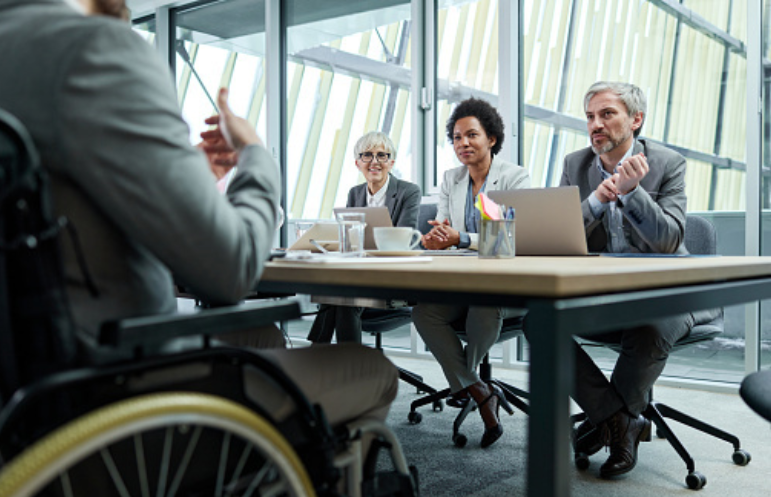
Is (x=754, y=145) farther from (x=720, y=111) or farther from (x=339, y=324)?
(x=339, y=324)

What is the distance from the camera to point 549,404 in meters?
0.83

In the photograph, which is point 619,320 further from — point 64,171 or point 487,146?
point 487,146

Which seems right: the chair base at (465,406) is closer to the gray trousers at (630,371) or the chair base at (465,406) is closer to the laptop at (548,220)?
the gray trousers at (630,371)

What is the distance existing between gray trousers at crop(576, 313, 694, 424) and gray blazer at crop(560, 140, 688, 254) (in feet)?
0.95

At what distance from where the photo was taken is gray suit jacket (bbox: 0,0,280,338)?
760 mm

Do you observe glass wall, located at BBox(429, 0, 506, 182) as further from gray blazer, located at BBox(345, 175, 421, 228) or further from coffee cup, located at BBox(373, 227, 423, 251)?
coffee cup, located at BBox(373, 227, 423, 251)

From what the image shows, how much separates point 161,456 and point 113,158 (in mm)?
431

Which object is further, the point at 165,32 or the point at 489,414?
the point at 165,32

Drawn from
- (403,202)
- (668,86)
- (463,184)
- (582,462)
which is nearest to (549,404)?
(582,462)

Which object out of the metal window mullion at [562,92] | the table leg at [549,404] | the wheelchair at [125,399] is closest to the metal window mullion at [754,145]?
the metal window mullion at [562,92]

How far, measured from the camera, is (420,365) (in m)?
4.51

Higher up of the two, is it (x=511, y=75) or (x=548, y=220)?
(x=511, y=75)

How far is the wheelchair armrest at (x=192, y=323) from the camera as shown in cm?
74

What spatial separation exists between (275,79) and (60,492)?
16.6ft
